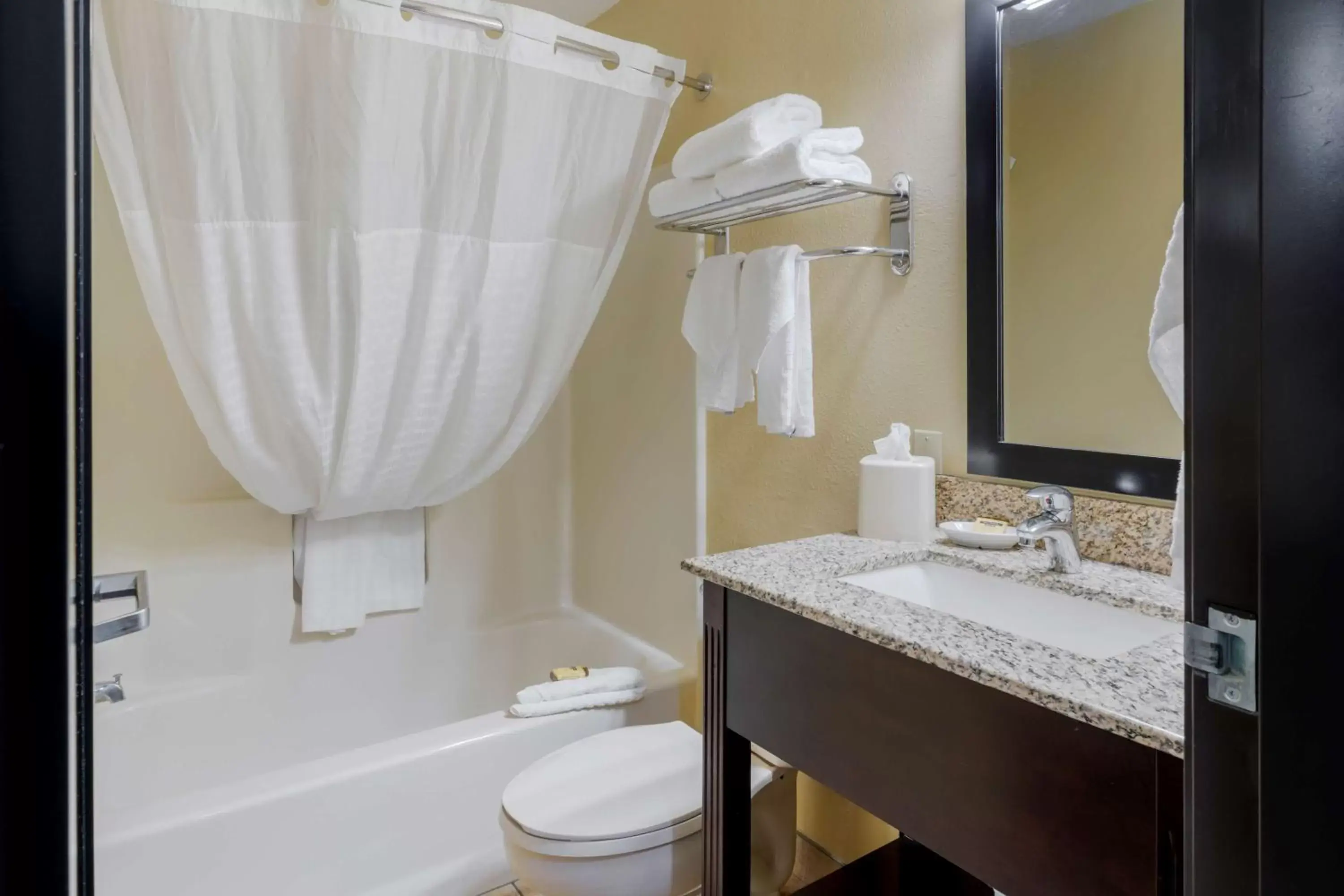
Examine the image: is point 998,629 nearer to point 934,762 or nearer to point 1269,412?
point 934,762

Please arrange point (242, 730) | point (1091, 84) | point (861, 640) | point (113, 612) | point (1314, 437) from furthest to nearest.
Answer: point (242, 730) < point (113, 612) < point (1091, 84) < point (861, 640) < point (1314, 437)

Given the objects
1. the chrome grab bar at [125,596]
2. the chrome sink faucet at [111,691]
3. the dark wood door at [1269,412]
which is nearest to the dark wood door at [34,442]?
the chrome grab bar at [125,596]

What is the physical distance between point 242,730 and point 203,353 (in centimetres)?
110

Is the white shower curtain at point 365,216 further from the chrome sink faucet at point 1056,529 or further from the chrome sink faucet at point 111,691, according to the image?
the chrome sink faucet at point 1056,529

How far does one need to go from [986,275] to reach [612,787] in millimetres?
1168

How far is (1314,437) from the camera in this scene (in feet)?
1.34

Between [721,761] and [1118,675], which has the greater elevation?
[1118,675]

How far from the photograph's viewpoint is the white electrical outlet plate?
153 cm

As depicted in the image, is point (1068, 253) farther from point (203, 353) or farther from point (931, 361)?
point (203, 353)

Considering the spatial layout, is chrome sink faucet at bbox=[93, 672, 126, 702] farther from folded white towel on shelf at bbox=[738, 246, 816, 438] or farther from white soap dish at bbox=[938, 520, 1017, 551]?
white soap dish at bbox=[938, 520, 1017, 551]

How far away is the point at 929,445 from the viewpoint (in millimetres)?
1541

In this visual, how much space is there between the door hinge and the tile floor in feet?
4.91

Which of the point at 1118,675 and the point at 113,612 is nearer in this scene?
the point at 1118,675

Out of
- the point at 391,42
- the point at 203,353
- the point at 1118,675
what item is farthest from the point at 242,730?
the point at 1118,675
